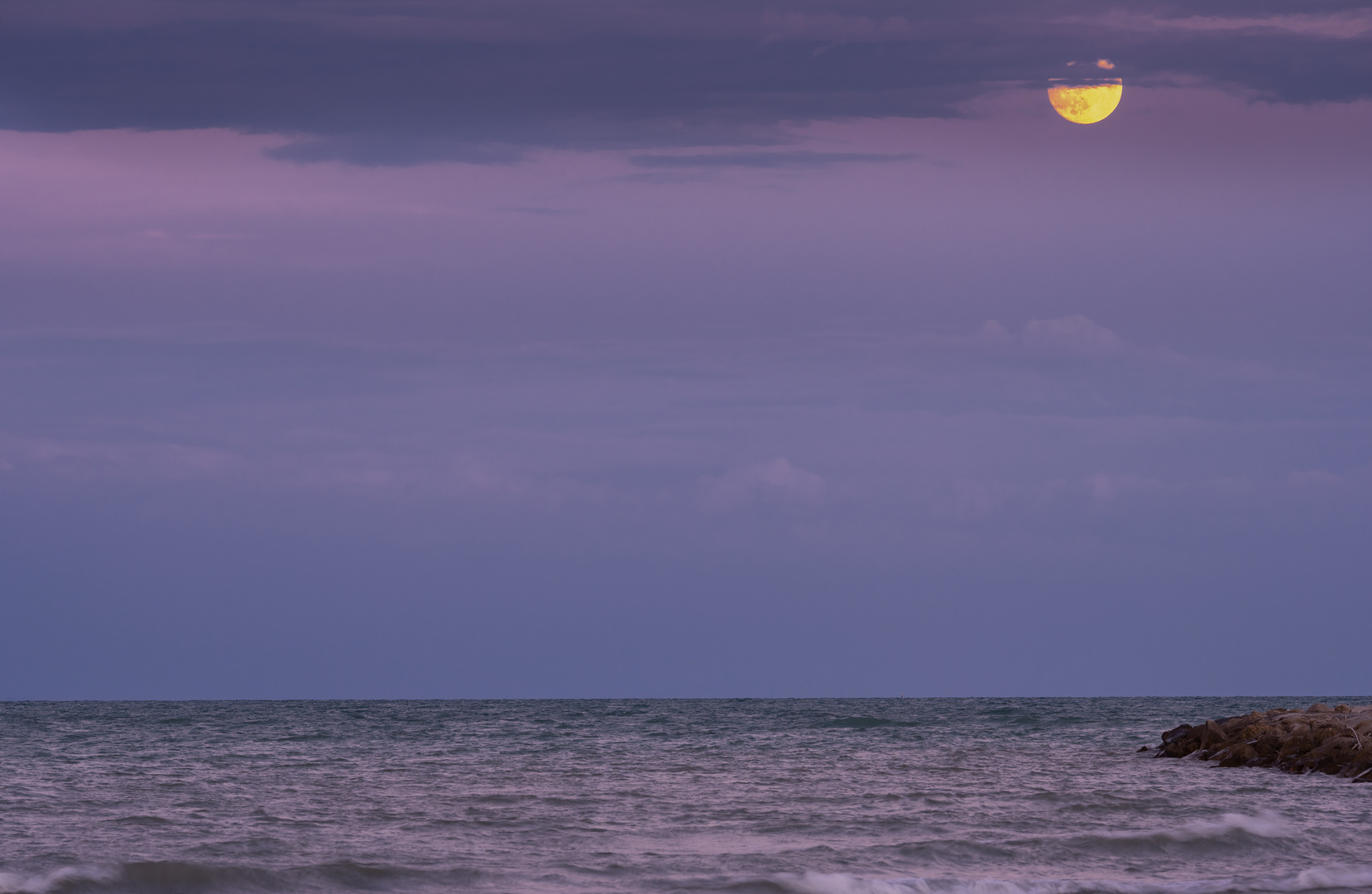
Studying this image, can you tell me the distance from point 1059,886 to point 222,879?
33.5 feet

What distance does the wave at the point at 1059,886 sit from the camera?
46.8ft

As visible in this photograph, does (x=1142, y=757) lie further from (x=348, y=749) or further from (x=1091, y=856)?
(x=348, y=749)

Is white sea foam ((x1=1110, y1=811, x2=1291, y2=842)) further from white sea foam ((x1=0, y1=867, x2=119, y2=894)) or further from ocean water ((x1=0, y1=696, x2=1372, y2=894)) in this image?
white sea foam ((x1=0, y1=867, x2=119, y2=894))

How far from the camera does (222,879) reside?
15102mm

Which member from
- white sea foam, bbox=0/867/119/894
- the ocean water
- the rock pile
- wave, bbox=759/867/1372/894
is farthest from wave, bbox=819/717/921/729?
white sea foam, bbox=0/867/119/894

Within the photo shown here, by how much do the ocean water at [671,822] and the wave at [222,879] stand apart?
0.13 ft

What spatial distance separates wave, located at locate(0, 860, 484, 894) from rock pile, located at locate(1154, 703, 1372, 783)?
2043 cm

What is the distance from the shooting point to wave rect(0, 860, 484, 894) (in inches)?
572

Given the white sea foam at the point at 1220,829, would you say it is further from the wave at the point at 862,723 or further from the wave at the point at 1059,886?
the wave at the point at 862,723

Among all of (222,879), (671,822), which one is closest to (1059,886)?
(671,822)

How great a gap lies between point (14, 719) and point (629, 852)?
6025 centimetres

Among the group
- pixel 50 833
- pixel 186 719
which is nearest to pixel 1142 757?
pixel 50 833

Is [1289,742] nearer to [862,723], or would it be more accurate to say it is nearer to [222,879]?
[222,879]

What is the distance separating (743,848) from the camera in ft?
55.9
